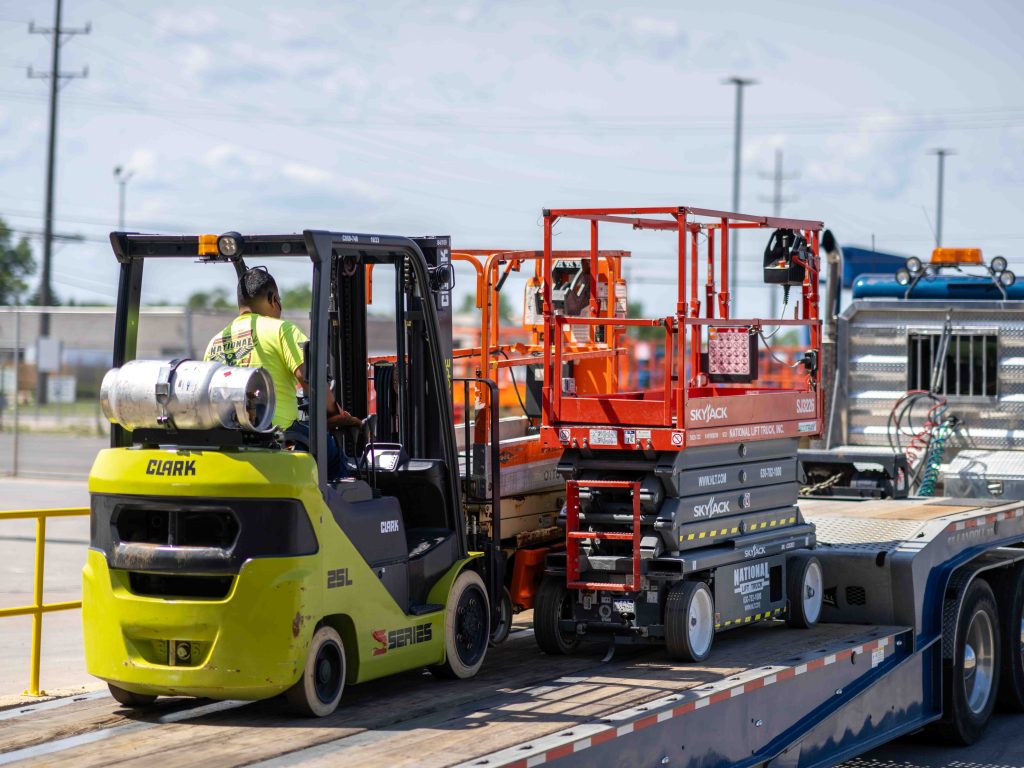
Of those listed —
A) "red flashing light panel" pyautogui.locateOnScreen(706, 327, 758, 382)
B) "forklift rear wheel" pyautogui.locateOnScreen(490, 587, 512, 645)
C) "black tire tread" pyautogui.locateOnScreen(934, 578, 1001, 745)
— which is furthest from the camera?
"black tire tread" pyautogui.locateOnScreen(934, 578, 1001, 745)

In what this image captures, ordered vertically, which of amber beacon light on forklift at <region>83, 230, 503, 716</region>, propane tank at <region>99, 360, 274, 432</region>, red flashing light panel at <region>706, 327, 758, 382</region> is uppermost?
red flashing light panel at <region>706, 327, 758, 382</region>

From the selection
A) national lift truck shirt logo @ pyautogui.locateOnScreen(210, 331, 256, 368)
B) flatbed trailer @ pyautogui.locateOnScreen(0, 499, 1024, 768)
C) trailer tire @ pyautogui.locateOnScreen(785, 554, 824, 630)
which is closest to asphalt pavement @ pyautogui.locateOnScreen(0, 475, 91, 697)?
flatbed trailer @ pyautogui.locateOnScreen(0, 499, 1024, 768)

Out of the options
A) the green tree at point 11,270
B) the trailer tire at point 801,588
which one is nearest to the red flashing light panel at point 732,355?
the trailer tire at point 801,588

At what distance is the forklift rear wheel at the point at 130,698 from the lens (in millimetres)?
6766

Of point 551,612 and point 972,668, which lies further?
point 972,668

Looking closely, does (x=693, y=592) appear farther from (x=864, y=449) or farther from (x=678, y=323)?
(x=864, y=449)

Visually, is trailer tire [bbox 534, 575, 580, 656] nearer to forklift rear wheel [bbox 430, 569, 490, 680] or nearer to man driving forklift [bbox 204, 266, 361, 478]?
forklift rear wheel [bbox 430, 569, 490, 680]

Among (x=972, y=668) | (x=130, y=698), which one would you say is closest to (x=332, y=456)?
(x=130, y=698)

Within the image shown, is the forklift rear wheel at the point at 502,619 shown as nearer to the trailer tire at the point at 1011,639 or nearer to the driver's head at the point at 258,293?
the driver's head at the point at 258,293

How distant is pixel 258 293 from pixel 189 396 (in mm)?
760

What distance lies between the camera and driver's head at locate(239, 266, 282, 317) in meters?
6.79

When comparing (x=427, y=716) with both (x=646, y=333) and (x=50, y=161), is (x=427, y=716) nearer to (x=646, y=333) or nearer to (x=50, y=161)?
(x=50, y=161)

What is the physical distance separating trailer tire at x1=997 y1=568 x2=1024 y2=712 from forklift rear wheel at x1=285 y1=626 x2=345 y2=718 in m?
5.40

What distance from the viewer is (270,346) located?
21.9 ft
